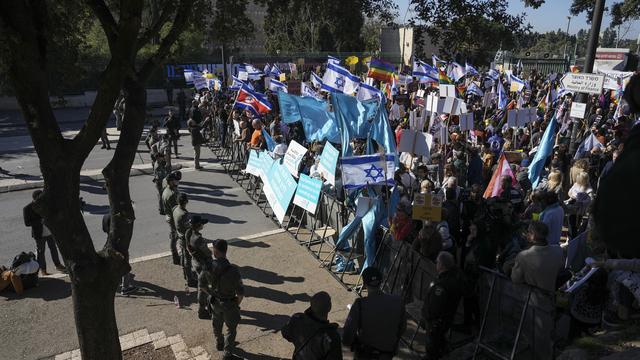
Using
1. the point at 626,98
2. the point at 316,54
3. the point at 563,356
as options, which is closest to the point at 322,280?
the point at 563,356

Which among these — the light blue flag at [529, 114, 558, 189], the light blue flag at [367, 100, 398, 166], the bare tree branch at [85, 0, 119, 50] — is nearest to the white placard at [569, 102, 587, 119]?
the light blue flag at [529, 114, 558, 189]

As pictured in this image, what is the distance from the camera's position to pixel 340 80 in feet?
47.2

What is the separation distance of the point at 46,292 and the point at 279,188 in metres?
4.63

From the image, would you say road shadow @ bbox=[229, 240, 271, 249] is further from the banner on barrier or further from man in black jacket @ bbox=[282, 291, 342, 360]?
man in black jacket @ bbox=[282, 291, 342, 360]

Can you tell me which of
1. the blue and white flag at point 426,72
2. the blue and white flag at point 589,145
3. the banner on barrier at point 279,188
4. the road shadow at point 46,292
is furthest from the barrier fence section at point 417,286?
the blue and white flag at point 426,72

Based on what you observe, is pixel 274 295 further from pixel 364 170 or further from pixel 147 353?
pixel 364 170

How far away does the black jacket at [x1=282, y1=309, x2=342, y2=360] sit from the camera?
4.07 metres

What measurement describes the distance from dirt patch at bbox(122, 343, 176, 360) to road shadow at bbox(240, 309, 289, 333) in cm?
117

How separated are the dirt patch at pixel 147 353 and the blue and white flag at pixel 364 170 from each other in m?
3.71

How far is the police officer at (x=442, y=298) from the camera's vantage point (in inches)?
208

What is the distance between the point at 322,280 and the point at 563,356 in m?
4.12

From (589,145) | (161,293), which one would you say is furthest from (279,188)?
(589,145)

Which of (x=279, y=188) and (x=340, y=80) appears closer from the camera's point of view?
(x=279, y=188)

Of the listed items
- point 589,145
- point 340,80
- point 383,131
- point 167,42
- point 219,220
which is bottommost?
point 219,220
